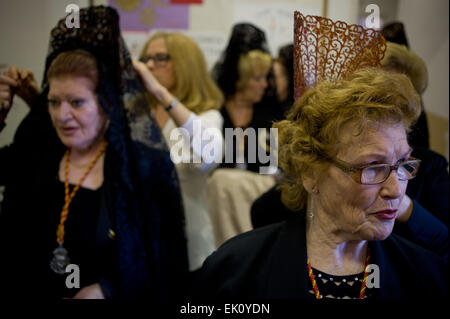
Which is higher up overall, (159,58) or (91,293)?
(159,58)

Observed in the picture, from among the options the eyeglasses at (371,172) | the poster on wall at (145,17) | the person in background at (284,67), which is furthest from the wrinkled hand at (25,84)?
the person in background at (284,67)

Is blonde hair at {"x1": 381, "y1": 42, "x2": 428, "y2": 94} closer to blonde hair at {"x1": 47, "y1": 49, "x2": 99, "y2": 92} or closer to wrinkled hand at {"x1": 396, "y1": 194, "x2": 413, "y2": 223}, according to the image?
wrinkled hand at {"x1": 396, "y1": 194, "x2": 413, "y2": 223}

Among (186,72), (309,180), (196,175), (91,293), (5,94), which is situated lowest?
(91,293)

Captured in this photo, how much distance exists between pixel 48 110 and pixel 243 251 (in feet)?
2.47

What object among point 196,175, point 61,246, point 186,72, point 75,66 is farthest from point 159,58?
point 61,246

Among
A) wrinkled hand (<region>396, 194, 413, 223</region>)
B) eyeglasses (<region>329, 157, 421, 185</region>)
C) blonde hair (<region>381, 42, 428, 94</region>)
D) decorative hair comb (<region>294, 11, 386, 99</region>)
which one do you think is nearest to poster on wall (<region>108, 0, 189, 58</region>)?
decorative hair comb (<region>294, 11, 386, 99</region>)

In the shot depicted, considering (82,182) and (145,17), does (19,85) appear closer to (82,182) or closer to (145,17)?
(82,182)

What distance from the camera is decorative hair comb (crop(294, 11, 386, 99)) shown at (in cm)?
98

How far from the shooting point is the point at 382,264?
1.01 metres

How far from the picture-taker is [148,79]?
1438mm

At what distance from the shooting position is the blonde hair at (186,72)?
5.99 feet

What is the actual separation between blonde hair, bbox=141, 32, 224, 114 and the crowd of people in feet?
0.49

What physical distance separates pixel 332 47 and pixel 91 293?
1.00m
